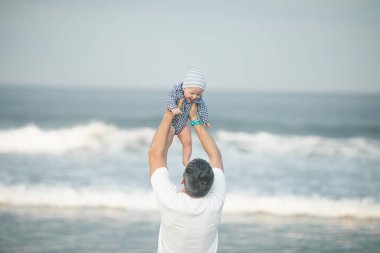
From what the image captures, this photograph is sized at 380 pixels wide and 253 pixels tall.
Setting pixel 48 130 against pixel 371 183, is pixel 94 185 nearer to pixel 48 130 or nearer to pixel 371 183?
pixel 371 183

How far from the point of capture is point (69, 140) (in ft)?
58.0

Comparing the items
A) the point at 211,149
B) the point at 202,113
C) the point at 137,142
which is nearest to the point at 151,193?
the point at 137,142

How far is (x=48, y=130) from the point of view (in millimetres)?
20359

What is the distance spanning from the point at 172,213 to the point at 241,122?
2365 centimetres

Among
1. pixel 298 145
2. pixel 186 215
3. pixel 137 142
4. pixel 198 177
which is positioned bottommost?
pixel 186 215

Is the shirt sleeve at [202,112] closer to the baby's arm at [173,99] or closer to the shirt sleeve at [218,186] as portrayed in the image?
the baby's arm at [173,99]

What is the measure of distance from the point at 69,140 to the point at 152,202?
8.50m

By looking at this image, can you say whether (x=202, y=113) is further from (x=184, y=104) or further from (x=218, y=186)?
(x=218, y=186)

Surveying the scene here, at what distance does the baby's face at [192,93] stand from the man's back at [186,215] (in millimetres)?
485

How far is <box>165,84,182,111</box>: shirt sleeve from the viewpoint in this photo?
8.47 feet

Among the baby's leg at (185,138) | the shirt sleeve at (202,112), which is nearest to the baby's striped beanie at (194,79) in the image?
the shirt sleeve at (202,112)

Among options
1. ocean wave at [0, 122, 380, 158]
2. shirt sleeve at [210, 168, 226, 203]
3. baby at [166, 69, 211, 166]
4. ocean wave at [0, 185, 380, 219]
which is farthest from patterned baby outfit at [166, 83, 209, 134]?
ocean wave at [0, 122, 380, 158]

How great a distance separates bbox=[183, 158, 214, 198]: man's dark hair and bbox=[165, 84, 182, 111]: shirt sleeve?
16.4 inches

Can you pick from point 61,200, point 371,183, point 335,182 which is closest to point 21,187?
point 61,200
